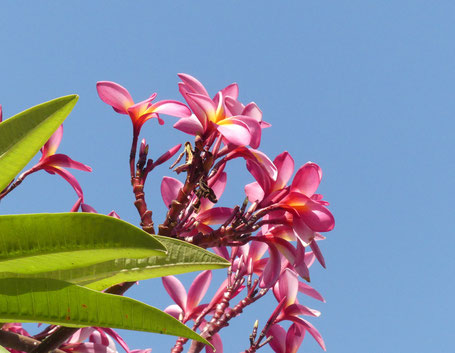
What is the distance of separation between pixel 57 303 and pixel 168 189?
0.67 metres

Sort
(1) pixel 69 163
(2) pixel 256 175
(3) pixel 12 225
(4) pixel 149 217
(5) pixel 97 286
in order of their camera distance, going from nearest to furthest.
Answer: (3) pixel 12 225 < (5) pixel 97 286 < (4) pixel 149 217 < (2) pixel 256 175 < (1) pixel 69 163

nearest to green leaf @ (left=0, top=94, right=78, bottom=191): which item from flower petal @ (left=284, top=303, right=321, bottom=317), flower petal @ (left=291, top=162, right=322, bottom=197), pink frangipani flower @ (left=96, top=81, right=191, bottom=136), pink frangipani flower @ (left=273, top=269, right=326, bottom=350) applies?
pink frangipani flower @ (left=96, top=81, right=191, bottom=136)

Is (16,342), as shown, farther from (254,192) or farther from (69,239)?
(254,192)

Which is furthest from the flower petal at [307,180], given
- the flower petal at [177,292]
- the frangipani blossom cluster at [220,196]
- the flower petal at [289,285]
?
the flower petal at [177,292]

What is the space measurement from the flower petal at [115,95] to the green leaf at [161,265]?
573mm

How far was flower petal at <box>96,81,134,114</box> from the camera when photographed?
126cm

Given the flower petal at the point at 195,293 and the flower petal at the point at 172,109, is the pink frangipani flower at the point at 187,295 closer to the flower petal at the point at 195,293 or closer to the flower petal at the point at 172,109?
the flower petal at the point at 195,293

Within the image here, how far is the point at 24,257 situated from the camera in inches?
27.2

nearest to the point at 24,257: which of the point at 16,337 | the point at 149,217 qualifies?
the point at 16,337

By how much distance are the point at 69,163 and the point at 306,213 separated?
2.18ft

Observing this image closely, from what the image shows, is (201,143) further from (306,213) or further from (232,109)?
(306,213)

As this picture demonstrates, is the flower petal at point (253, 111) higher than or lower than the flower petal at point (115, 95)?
higher

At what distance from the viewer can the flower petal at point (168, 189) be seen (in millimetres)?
1349

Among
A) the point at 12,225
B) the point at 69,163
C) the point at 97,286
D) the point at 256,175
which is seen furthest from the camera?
the point at 69,163
